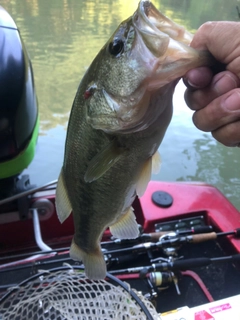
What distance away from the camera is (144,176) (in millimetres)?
→ 1187

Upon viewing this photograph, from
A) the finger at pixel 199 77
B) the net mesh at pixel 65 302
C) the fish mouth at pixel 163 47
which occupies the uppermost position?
the fish mouth at pixel 163 47

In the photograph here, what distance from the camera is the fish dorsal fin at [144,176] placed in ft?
3.82

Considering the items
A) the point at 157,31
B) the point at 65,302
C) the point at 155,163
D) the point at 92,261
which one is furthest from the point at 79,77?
the point at 157,31

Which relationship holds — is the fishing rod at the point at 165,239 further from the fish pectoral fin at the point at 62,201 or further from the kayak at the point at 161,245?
the fish pectoral fin at the point at 62,201

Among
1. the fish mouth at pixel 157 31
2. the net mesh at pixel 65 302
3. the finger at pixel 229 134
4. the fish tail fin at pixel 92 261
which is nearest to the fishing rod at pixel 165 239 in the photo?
the net mesh at pixel 65 302

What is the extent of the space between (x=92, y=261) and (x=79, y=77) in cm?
565

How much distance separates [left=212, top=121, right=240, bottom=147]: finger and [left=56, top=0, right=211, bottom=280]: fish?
0.63 feet

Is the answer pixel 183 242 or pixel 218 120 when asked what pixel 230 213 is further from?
pixel 218 120

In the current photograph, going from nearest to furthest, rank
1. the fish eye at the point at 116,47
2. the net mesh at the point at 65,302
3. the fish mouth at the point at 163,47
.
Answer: the fish mouth at the point at 163,47 → the fish eye at the point at 116,47 → the net mesh at the point at 65,302

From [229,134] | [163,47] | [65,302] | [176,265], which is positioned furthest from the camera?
[176,265]

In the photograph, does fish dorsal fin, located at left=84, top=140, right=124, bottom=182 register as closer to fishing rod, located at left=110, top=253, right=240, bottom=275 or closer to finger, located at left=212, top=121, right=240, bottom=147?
finger, located at left=212, top=121, right=240, bottom=147

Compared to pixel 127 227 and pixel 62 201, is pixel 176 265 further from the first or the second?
pixel 62 201

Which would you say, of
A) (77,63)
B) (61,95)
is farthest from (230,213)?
(77,63)

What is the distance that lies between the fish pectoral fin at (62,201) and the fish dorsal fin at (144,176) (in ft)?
0.89
